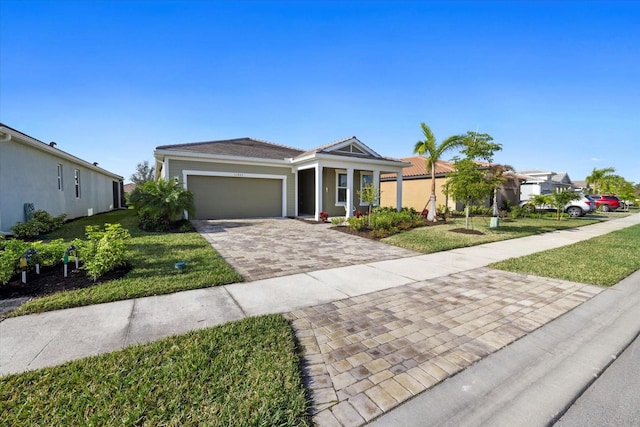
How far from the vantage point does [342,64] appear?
1213 centimetres

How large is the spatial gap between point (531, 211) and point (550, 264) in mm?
17384

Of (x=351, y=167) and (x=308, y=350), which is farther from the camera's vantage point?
(x=351, y=167)

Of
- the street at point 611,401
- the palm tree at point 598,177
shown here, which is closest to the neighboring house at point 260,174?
the street at point 611,401

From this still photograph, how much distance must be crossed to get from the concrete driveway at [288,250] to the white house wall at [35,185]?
18.6 feet

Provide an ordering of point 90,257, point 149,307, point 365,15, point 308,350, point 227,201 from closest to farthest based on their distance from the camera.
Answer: point 308,350 < point 149,307 < point 90,257 < point 365,15 < point 227,201

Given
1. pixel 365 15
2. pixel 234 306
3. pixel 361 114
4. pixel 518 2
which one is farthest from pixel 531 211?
pixel 234 306

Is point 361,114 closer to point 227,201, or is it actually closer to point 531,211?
point 227,201

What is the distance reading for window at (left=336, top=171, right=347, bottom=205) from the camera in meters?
17.0

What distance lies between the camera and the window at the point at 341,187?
1700cm

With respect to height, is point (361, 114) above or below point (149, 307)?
above

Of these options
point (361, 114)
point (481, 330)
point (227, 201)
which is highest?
point (361, 114)

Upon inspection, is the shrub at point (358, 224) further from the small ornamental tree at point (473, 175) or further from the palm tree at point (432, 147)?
the palm tree at point (432, 147)

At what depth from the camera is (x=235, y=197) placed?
14852 mm

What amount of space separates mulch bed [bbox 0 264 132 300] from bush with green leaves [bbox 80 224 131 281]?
0.46 feet
